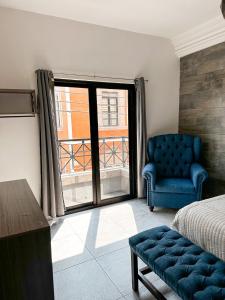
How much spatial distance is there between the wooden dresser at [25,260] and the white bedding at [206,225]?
1.17 m

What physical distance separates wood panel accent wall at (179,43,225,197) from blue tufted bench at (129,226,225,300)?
2.07 m

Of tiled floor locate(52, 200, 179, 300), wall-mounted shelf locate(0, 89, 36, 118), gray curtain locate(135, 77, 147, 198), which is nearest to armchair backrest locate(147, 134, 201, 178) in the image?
A: gray curtain locate(135, 77, 147, 198)

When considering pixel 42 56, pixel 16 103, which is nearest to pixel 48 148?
pixel 16 103

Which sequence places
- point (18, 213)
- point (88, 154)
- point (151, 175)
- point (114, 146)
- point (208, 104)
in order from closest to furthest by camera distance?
point (18, 213) → point (151, 175) → point (208, 104) → point (88, 154) → point (114, 146)

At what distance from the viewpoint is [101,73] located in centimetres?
311

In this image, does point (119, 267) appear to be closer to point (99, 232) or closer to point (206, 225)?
point (99, 232)

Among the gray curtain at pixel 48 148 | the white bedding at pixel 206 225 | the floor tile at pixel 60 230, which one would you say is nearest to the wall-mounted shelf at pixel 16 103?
the gray curtain at pixel 48 148

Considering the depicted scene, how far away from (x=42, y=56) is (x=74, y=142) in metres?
1.33

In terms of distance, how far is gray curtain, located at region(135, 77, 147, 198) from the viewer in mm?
3363

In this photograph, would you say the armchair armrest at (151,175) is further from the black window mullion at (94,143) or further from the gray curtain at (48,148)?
the gray curtain at (48,148)

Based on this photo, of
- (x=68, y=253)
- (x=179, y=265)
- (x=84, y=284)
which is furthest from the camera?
(x=68, y=253)

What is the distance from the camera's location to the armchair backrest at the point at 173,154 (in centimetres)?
341

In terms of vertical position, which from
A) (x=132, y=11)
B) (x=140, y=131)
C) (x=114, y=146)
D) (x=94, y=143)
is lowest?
(x=114, y=146)

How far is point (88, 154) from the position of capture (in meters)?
3.61
